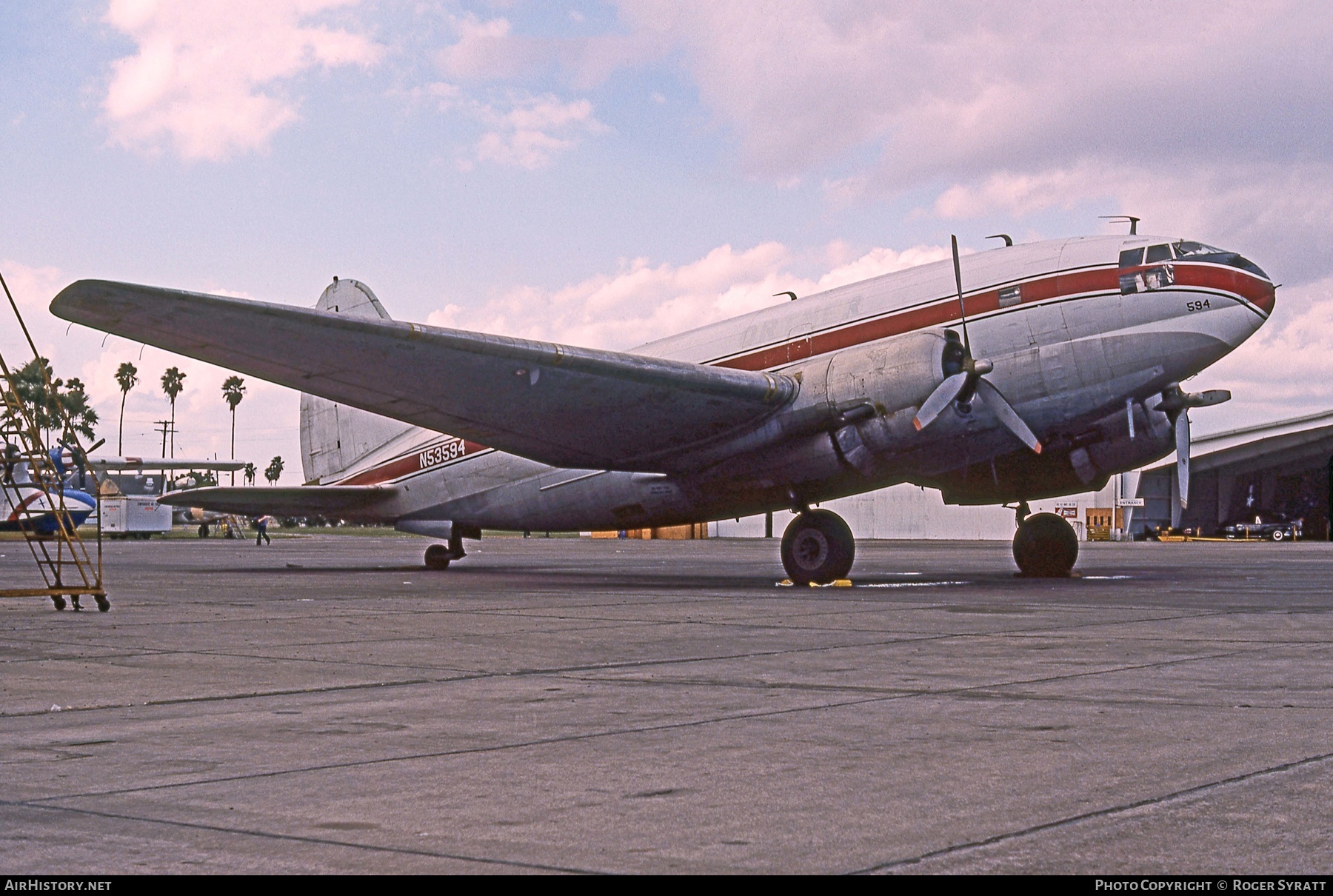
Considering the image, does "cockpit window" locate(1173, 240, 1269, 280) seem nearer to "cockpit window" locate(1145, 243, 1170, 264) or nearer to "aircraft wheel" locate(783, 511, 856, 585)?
"cockpit window" locate(1145, 243, 1170, 264)

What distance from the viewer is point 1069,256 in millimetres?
20438

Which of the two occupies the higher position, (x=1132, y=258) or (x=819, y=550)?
(x=1132, y=258)

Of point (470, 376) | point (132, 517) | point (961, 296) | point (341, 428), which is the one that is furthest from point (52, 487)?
point (132, 517)

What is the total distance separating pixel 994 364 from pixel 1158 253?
3184mm

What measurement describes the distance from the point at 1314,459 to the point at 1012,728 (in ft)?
288

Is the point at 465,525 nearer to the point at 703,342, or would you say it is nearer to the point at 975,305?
the point at 703,342

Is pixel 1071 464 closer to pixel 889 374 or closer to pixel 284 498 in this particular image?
pixel 889 374

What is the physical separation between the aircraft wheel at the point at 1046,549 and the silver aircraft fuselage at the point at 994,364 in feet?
4.23

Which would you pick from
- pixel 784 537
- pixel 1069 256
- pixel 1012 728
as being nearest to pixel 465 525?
pixel 784 537

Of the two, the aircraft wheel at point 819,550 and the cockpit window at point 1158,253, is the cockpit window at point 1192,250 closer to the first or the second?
the cockpit window at point 1158,253

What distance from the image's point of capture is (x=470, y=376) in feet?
64.0

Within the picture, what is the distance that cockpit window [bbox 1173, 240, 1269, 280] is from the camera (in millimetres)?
20078

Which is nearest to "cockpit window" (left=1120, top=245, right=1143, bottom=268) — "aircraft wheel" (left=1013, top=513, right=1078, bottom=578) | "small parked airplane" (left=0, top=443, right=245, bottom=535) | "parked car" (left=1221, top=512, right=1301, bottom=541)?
"aircraft wheel" (left=1013, top=513, right=1078, bottom=578)

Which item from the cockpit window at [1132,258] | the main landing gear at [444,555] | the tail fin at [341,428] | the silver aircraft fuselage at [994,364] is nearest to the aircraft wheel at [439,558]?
the main landing gear at [444,555]
